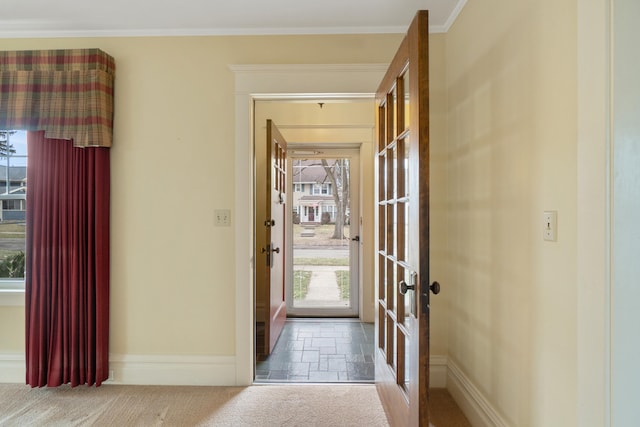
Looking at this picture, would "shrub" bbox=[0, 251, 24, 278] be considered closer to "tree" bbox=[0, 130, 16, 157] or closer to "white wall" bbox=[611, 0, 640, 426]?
"tree" bbox=[0, 130, 16, 157]

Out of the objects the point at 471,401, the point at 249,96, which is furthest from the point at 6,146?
the point at 471,401

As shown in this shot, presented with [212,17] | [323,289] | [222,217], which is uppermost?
[212,17]

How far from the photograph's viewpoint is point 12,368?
2.50 meters

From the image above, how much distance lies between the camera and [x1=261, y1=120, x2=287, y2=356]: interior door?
9.95 feet

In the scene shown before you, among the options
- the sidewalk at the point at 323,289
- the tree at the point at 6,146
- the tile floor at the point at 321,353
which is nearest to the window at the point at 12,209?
the tree at the point at 6,146

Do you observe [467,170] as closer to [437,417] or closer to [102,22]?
[437,417]

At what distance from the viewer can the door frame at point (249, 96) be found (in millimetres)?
2420

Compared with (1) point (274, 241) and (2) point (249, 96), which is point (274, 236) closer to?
(1) point (274, 241)

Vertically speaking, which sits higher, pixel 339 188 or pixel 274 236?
pixel 339 188

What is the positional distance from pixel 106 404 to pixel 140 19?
2.47 m

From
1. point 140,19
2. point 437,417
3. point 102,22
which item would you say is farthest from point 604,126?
point 102,22

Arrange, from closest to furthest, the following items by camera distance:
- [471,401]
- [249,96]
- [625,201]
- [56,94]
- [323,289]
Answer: [625,201], [471,401], [56,94], [249,96], [323,289]

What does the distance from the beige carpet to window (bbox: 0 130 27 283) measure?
2.75 ft

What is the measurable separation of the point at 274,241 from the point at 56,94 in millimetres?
1931
